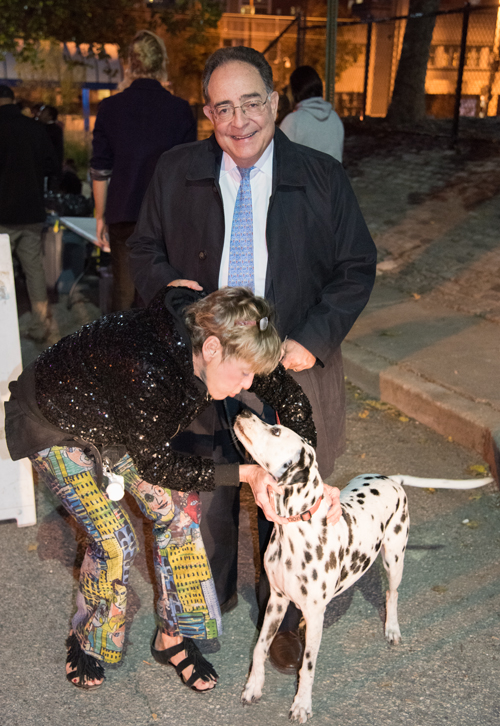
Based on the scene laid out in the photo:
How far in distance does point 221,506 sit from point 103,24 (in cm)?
2315

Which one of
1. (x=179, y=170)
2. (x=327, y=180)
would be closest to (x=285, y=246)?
(x=327, y=180)

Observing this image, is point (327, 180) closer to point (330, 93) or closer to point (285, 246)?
point (285, 246)

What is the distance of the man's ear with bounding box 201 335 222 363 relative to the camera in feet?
7.94

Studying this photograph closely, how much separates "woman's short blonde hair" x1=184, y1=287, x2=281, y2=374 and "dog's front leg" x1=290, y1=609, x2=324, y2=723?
110cm

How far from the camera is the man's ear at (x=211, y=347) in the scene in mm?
2420

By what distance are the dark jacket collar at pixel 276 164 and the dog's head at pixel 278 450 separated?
3.32 ft

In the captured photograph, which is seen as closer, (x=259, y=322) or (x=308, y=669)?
(x=259, y=322)

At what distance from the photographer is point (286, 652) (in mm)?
3139

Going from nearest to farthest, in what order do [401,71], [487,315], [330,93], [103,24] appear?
[487,315]
[330,93]
[401,71]
[103,24]

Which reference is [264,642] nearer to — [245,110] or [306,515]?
[306,515]

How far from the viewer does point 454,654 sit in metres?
3.15

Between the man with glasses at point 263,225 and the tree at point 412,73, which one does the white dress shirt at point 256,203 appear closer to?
the man with glasses at point 263,225

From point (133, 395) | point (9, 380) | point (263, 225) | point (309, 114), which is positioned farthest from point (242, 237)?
point (309, 114)

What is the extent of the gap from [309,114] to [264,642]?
4.79 meters
